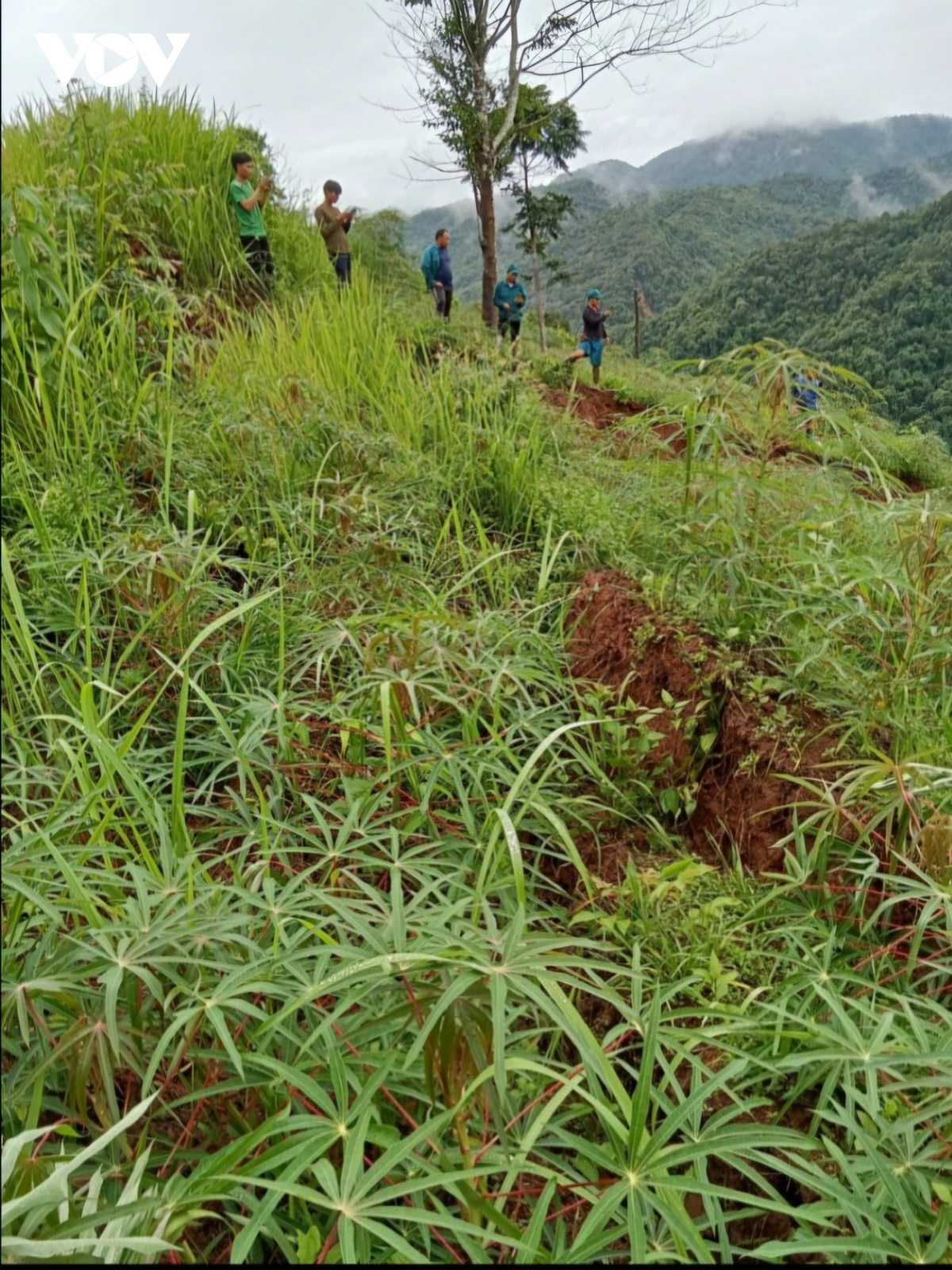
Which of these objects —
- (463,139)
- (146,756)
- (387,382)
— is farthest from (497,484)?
(463,139)

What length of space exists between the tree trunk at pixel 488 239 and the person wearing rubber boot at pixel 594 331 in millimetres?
855

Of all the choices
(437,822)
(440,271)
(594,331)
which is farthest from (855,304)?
(437,822)

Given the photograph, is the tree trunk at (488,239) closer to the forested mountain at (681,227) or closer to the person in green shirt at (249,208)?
the person in green shirt at (249,208)

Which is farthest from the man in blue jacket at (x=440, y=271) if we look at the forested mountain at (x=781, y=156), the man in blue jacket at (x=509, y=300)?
the forested mountain at (x=781, y=156)

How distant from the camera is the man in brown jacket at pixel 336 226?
17.3 ft

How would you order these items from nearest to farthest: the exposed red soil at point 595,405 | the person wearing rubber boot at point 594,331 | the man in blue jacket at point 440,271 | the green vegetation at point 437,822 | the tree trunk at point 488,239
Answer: the green vegetation at point 437,822 → the exposed red soil at point 595,405 → the tree trunk at point 488,239 → the man in blue jacket at point 440,271 → the person wearing rubber boot at point 594,331

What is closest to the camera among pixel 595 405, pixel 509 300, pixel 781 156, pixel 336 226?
pixel 336 226

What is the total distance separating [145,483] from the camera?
7.86ft

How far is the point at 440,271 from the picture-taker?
22.4 feet

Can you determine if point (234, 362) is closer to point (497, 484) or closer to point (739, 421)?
point (497, 484)

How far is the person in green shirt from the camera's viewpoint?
13.8 ft

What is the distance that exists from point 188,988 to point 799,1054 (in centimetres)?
72

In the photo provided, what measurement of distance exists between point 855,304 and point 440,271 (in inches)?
527

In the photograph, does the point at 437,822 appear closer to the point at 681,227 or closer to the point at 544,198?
the point at 544,198
